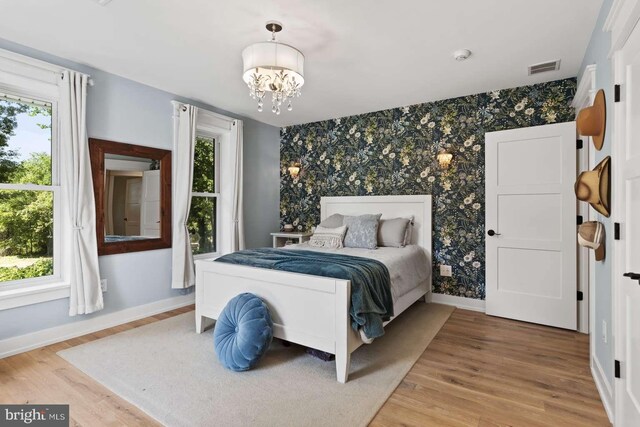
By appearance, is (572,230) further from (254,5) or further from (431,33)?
(254,5)

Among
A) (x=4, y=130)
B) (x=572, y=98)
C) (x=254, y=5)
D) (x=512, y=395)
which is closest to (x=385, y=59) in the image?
(x=254, y=5)

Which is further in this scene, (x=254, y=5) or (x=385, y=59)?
(x=385, y=59)

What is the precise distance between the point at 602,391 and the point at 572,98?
2721 mm

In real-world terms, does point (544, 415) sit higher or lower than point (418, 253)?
lower

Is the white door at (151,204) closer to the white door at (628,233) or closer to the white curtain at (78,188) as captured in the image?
the white curtain at (78,188)

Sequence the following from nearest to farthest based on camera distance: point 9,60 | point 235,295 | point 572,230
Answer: point 9,60 < point 235,295 < point 572,230

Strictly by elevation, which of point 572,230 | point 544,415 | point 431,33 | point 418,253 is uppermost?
point 431,33

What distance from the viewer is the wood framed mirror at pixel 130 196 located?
320 cm

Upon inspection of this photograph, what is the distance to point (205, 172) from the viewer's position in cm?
435

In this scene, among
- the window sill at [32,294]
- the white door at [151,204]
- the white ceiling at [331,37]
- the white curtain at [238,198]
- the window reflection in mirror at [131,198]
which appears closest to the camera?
the white ceiling at [331,37]

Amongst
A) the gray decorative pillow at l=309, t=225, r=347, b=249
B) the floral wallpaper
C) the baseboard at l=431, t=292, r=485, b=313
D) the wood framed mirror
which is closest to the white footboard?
the wood framed mirror

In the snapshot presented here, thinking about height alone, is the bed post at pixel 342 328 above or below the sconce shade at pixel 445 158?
below

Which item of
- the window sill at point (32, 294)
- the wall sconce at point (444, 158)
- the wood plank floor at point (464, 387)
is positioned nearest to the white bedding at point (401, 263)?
the wood plank floor at point (464, 387)

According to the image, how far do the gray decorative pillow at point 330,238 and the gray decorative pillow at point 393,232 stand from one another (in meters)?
0.45
